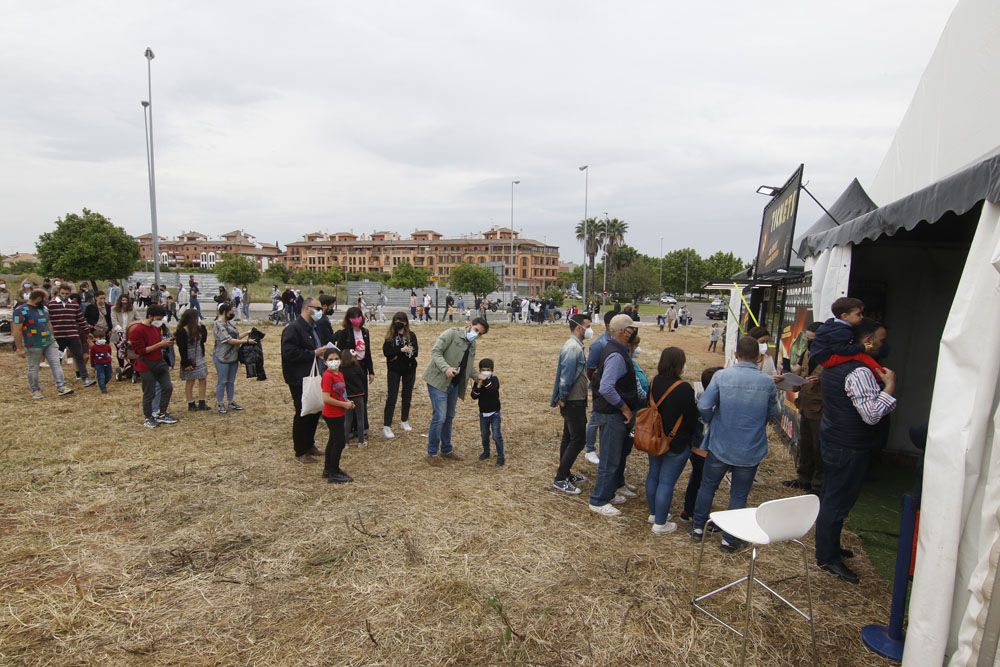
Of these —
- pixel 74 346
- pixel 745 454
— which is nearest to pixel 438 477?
pixel 745 454

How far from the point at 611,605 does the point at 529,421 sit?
189 inches

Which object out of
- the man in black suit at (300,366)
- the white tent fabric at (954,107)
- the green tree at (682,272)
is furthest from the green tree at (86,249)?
the green tree at (682,272)

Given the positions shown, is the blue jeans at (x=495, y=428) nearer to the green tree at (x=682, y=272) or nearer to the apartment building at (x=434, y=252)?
the green tree at (x=682, y=272)

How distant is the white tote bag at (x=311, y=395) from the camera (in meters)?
5.71

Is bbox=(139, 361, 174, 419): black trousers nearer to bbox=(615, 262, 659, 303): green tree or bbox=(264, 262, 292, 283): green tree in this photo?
bbox=(264, 262, 292, 283): green tree

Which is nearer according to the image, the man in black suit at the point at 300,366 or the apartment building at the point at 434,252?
the man in black suit at the point at 300,366

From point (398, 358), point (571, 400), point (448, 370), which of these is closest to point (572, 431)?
point (571, 400)

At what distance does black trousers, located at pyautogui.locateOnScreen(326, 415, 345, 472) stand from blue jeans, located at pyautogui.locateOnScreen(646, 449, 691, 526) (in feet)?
9.92

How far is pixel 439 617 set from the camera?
342cm

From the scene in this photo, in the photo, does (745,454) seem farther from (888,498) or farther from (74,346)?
(74,346)

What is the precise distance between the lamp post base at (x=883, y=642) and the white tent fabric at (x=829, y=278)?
2.77 m

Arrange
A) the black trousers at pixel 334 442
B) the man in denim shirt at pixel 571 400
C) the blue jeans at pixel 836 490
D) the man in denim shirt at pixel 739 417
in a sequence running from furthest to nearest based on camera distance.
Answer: the black trousers at pixel 334 442 → the man in denim shirt at pixel 571 400 → the man in denim shirt at pixel 739 417 → the blue jeans at pixel 836 490

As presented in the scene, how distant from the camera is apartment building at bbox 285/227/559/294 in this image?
121 meters

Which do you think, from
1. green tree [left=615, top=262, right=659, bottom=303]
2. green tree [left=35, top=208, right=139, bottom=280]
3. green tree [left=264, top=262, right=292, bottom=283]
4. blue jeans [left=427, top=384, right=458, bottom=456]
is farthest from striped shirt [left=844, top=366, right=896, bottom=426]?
green tree [left=264, top=262, right=292, bottom=283]
